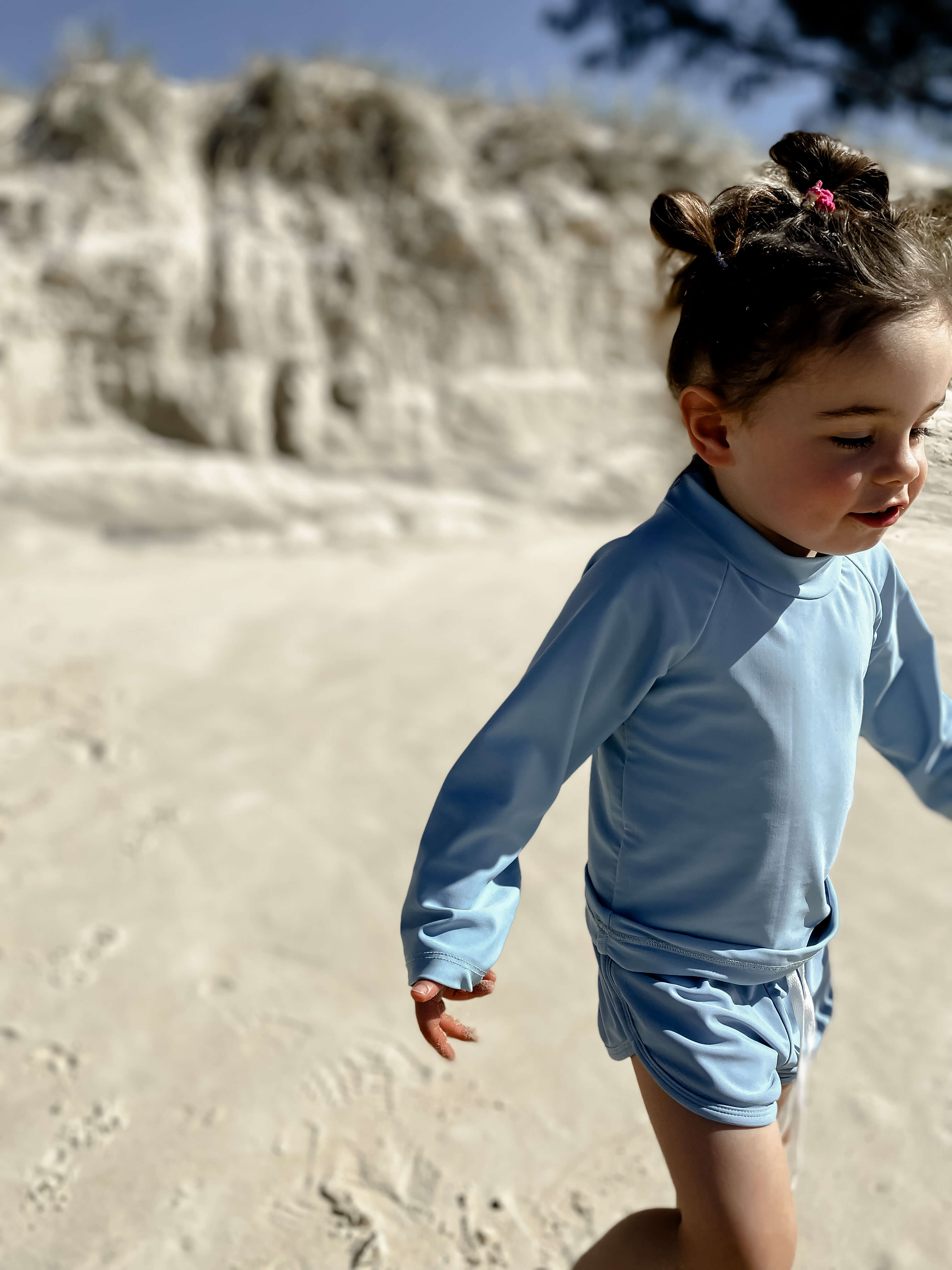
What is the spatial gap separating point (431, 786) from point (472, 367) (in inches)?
163

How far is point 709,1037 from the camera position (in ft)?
3.28

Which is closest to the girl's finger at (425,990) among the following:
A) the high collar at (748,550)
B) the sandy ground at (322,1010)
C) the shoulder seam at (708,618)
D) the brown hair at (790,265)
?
the shoulder seam at (708,618)

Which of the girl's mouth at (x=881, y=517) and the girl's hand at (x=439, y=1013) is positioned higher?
the girl's mouth at (x=881, y=517)

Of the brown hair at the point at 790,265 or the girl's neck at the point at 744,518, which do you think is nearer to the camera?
the brown hair at the point at 790,265

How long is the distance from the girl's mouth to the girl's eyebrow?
0.10 m

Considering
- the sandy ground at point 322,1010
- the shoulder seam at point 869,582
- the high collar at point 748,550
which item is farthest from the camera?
the sandy ground at point 322,1010

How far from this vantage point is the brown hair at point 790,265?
2.92 ft

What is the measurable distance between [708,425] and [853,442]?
0.50 ft

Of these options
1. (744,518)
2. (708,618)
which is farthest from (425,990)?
(744,518)

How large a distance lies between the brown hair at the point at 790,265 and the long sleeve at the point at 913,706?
399 millimetres

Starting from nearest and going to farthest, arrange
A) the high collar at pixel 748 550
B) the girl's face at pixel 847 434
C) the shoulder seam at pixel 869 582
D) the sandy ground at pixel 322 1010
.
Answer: the girl's face at pixel 847 434
the high collar at pixel 748 550
the shoulder seam at pixel 869 582
the sandy ground at pixel 322 1010

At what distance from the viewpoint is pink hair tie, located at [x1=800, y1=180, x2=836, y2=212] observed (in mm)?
954

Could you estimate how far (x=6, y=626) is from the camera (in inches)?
157

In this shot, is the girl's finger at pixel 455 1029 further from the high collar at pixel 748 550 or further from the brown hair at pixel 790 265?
the brown hair at pixel 790 265
